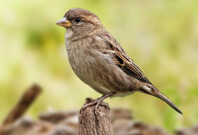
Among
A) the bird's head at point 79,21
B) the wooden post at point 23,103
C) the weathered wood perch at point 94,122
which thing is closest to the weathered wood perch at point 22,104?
the wooden post at point 23,103

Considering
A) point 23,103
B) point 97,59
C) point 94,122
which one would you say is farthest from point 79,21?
point 23,103

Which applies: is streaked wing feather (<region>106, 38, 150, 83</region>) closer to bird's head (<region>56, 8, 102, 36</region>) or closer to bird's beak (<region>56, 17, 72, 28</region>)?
bird's head (<region>56, 8, 102, 36</region>)

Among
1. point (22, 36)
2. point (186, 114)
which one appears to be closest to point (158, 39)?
point (186, 114)

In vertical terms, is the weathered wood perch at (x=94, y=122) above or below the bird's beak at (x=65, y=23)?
below

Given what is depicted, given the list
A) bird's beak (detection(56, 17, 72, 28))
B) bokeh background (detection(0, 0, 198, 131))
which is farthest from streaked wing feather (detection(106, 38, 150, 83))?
bokeh background (detection(0, 0, 198, 131))

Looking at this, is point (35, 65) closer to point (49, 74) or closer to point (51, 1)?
point (49, 74)

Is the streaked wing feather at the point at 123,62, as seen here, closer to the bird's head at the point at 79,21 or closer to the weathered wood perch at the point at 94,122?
the bird's head at the point at 79,21

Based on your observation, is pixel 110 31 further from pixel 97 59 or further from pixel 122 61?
pixel 97 59
